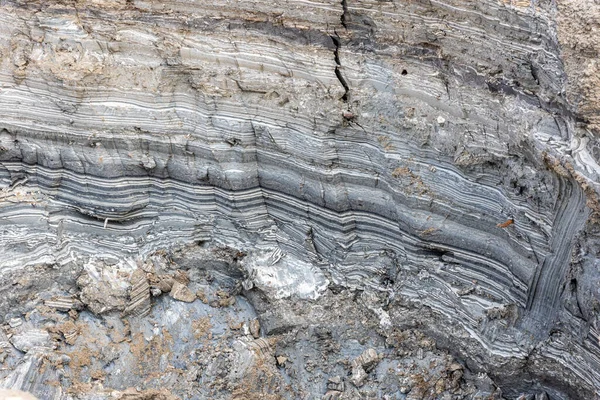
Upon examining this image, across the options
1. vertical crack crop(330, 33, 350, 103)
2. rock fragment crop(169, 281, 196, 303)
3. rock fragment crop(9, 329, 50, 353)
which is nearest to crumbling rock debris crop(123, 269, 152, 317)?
rock fragment crop(169, 281, 196, 303)

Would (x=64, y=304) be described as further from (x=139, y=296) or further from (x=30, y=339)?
(x=139, y=296)

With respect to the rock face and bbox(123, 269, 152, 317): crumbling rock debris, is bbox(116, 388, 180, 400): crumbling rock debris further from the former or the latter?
bbox(123, 269, 152, 317): crumbling rock debris

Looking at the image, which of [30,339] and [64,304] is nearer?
[30,339]

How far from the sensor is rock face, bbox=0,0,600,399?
381 cm

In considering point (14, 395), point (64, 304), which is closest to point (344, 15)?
point (64, 304)

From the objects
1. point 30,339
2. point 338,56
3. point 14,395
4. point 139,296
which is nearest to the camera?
point 14,395

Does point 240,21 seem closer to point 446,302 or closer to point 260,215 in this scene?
point 260,215

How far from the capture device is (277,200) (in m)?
4.36

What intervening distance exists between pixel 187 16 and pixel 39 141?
49.0 inches

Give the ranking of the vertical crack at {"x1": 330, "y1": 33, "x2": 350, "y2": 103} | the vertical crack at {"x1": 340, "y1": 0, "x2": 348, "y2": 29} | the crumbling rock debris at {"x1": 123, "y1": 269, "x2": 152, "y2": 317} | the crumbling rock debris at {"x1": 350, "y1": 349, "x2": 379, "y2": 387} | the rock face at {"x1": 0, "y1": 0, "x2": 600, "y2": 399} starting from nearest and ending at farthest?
the rock face at {"x1": 0, "y1": 0, "x2": 600, "y2": 399} < the vertical crack at {"x1": 340, "y1": 0, "x2": 348, "y2": 29} < the vertical crack at {"x1": 330, "y1": 33, "x2": 350, "y2": 103} < the crumbling rock debris at {"x1": 350, "y1": 349, "x2": 379, "y2": 387} < the crumbling rock debris at {"x1": 123, "y1": 269, "x2": 152, "y2": 317}

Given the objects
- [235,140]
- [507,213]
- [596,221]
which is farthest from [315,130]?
[596,221]

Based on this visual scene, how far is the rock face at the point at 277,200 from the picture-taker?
12.5ft

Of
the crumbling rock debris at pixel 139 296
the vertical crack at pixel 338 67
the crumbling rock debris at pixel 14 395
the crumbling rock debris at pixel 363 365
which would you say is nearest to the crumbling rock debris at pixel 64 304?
the crumbling rock debris at pixel 139 296

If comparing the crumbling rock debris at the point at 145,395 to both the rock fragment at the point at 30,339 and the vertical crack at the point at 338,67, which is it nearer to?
the rock fragment at the point at 30,339
